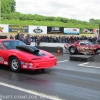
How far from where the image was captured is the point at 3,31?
39344 mm

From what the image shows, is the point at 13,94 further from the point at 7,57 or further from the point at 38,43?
the point at 38,43

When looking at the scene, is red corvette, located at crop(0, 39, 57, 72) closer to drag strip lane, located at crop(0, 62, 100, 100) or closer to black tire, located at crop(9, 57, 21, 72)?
black tire, located at crop(9, 57, 21, 72)

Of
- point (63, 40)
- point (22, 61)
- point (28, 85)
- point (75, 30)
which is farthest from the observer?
point (75, 30)

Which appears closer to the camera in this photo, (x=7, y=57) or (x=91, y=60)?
(x=7, y=57)

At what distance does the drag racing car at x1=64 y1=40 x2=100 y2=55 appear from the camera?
1907 cm

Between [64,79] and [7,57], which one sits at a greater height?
[7,57]

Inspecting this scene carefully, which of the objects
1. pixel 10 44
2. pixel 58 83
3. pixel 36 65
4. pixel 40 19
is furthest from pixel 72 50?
pixel 40 19

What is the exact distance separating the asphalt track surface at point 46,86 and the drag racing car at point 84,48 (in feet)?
33.5

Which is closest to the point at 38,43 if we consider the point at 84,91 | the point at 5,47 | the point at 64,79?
the point at 5,47

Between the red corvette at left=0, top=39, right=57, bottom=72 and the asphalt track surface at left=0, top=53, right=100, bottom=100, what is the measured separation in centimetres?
31

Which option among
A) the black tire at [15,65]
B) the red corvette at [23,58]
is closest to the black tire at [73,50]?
the red corvette at [23,58]

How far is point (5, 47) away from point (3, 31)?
98.8 ft

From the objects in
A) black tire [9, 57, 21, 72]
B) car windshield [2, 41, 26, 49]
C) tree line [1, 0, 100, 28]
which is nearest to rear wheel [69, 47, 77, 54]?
car windshield [2, 41, 26, 49]

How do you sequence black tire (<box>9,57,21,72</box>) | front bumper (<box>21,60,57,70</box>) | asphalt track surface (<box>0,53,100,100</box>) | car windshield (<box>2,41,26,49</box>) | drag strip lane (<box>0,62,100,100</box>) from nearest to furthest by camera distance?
1. asphalt track surface (<box>0,53,100,100</box>)
2. drag strip lane (<box>0,62,100,100</box>)
3. front bumper (<box>21,60,57,70</box>)
4. black tire (<box>9,57,21,72</box>)
5. car windshield (<box>2,41,26,49</box>)
